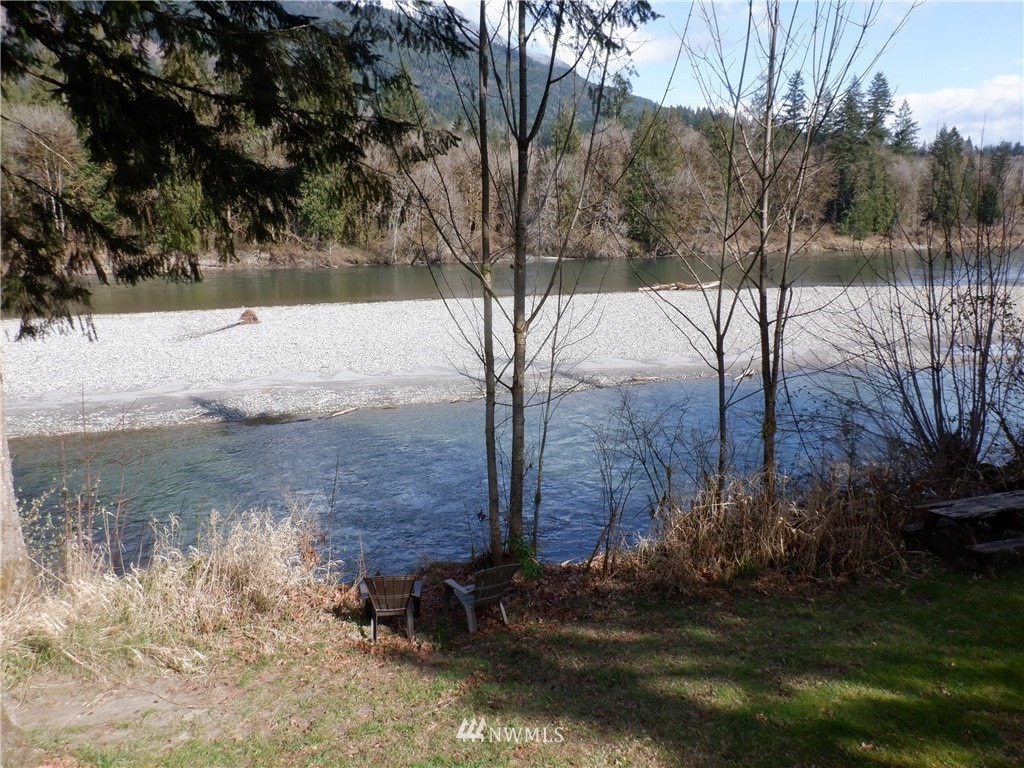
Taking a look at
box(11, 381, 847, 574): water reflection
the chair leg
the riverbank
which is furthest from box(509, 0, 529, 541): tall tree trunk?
the riverbank

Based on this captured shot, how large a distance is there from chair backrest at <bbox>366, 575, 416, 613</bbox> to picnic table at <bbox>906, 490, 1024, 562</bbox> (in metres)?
4.14

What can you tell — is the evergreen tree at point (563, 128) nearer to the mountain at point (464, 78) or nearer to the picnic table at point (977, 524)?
the mountain at point (464, 78)

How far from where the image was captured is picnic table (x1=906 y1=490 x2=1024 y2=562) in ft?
18.8

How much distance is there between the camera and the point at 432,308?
85.3ft

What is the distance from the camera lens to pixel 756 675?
438 cm

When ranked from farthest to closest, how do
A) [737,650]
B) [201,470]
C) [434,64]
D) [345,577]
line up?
[201,470] → [345,577] → [434,64] → [737,650]

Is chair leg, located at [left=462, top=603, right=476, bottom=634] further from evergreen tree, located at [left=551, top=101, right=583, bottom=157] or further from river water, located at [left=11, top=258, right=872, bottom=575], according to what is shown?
evergreen tree, located at [left=551, top=101, right=583, bottom=157]

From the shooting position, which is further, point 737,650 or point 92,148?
point 92,148

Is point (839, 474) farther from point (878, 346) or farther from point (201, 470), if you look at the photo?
point (201, 470)

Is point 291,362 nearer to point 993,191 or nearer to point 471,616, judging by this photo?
point 471,616

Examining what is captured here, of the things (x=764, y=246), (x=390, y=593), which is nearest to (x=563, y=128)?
(x=764, y=246)

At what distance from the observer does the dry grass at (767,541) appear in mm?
5914

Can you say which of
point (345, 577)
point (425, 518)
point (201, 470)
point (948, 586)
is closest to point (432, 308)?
point (201, 470)

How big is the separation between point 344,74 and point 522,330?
8.27 ft
